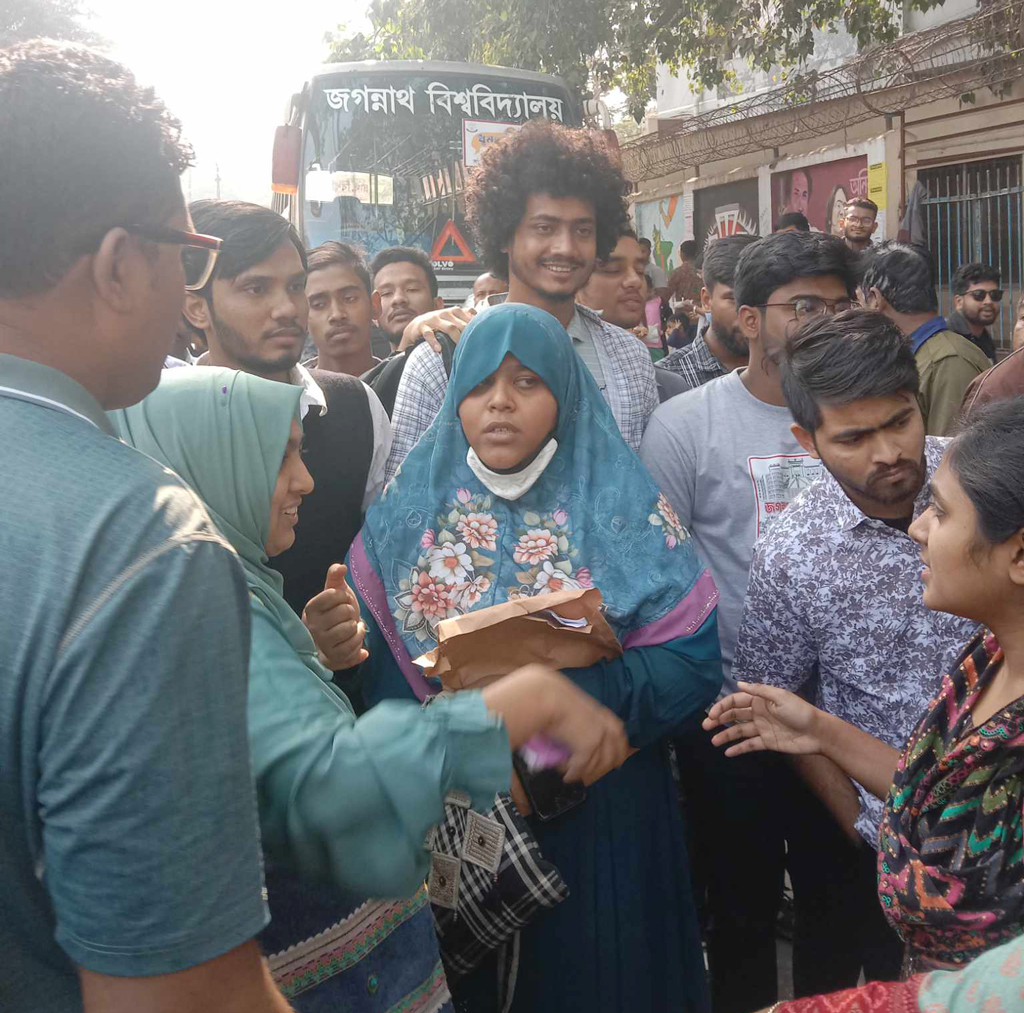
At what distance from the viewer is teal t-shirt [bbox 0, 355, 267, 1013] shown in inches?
35.9

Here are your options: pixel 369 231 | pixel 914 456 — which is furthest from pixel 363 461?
pixel 369 231

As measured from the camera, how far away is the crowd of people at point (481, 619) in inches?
37.3

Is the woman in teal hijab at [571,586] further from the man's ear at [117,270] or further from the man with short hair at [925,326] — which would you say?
the man with short hair at [925,326]

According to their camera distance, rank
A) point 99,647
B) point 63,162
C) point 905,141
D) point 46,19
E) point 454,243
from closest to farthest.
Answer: point 99,647
point 63,162
point 454,243
point 905,141
point 46,19

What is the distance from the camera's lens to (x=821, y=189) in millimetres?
12906

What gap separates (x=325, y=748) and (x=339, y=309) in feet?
11.6

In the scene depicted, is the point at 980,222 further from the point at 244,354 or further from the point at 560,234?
the point at 244,354

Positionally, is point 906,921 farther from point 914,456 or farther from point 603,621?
point 914,456

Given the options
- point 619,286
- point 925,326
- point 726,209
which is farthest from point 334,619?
point 726,209

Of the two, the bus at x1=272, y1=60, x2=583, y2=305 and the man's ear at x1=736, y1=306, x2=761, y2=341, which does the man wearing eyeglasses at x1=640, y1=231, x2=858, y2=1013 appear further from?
the bus at x1=272, y1=60, x2=583, y2=305

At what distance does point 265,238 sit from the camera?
3.22 metres

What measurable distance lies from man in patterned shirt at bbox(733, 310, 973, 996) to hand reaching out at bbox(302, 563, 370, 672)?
956 mm

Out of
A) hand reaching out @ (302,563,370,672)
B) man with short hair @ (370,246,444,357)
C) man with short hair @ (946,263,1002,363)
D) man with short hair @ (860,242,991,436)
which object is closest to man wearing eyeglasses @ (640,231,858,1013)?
hand reaching out @ (302,563,370,672)

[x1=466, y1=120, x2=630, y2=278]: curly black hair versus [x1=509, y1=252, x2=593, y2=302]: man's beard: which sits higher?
[x1=466, y1=120, x2=630, y2=278]: curly black hair
